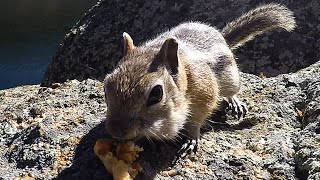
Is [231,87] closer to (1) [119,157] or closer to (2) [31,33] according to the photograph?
(1) [119,157]

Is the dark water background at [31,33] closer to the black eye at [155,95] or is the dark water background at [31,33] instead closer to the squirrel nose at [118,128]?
the black eye at [155,95]

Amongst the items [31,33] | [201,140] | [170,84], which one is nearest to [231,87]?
[201,140]

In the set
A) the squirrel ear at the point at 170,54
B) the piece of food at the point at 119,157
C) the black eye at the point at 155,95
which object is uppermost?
the squirrel ear at the point at 170,54

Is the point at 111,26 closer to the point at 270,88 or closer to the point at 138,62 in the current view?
the point at 270,88

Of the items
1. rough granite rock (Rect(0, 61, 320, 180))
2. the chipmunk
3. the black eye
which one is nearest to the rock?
rough granite rock (Rect(0, 61, 320, 180))

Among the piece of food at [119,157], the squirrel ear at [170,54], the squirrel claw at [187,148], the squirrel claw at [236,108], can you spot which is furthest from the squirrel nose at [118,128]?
the squirrel claw at [236,108]

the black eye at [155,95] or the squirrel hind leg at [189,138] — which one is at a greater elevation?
the black eye at [155,95]

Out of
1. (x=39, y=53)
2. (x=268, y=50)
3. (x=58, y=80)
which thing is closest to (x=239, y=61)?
(x=268, y=50)
